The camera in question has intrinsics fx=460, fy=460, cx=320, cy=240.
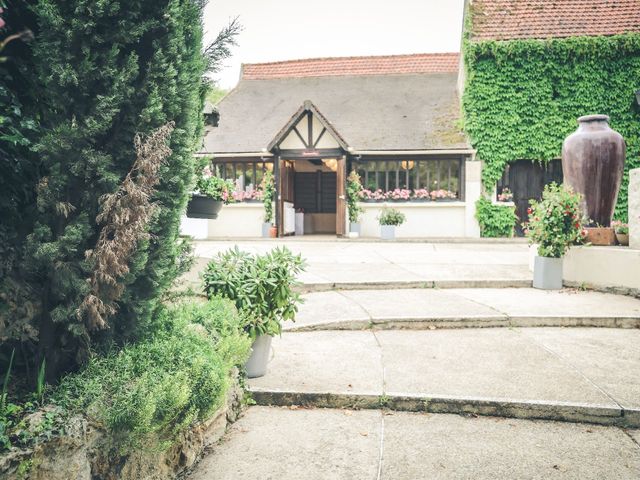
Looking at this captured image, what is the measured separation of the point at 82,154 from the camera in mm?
A: 2027

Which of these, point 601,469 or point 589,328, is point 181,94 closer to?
point 601,469

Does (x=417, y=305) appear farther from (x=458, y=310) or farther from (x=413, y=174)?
(x=413, y=174)

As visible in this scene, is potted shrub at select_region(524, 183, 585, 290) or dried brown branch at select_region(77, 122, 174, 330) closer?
dried brown branch at select_region(77, 122, 174, 330)

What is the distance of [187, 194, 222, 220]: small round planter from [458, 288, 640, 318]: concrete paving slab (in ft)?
10.7

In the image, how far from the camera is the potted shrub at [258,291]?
328 centimetres

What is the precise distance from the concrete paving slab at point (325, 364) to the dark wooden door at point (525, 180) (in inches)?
507

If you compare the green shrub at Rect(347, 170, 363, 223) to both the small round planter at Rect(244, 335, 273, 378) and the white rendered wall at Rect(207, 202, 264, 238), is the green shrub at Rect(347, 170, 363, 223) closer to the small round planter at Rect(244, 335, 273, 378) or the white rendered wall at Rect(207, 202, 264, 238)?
the white rendered wall at Rect(207, 202, 264, 238)

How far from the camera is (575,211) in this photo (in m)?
6.50

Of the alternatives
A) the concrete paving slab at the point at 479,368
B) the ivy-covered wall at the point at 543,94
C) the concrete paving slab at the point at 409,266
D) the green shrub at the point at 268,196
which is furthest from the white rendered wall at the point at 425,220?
the concrete paving slab at the point at 479,368

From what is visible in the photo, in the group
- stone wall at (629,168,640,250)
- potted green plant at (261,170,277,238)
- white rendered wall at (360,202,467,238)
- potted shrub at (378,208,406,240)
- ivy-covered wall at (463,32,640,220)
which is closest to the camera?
stone wall at (629,168,640,250)

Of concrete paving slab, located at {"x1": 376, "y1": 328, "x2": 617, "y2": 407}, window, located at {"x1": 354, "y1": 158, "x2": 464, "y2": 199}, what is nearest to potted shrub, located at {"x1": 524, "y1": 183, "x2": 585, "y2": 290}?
concrete paving slab, located at {"x1": 376, "y1": 328, "x2": 617, "y2": 407}

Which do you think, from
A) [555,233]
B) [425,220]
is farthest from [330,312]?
[425,220]

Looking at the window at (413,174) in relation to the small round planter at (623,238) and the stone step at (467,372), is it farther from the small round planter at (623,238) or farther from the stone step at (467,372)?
the stone step at (467,372)

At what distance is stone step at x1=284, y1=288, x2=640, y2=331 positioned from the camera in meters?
4.74
